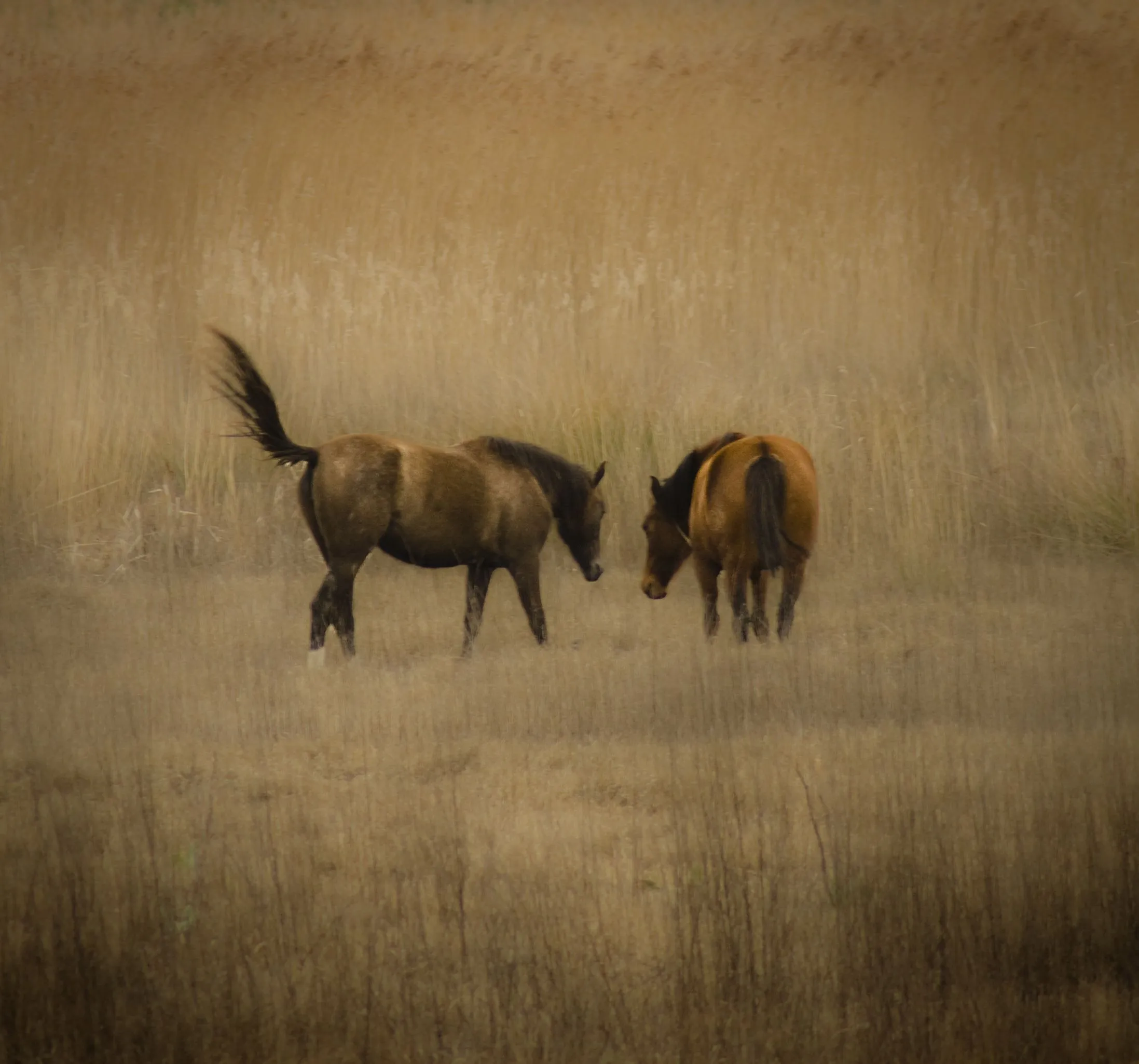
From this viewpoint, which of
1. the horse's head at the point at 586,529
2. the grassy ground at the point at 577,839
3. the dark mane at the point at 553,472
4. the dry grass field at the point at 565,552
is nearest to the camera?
the grassy ground at the point at 577,839

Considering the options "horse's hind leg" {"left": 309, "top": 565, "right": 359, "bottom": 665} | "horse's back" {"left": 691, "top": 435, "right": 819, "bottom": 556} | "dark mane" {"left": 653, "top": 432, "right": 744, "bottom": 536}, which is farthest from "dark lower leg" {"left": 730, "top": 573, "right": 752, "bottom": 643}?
"horse's hind leg" {"left": 309, "top": 565, "right": 359, "bottom": 665}

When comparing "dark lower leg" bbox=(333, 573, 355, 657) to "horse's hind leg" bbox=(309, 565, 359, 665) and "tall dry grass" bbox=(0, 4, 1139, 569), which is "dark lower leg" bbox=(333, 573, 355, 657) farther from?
"tall dry grass" bbox=(0, 4, 1139, 569)

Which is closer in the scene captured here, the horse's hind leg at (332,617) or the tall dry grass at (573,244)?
the horse's hind leg at (332,617)

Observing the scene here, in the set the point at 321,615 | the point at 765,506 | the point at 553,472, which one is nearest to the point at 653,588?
the point at 553,472

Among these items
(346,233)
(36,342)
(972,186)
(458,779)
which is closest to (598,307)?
(346,233)

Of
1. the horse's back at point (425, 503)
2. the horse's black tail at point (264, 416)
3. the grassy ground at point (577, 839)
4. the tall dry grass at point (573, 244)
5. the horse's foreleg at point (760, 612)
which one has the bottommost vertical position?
the grassy ground at point (577, 839)

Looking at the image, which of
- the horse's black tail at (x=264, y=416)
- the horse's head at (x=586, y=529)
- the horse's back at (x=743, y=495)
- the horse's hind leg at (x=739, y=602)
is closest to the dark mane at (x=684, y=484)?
the horse's back at (x=743, y=495)

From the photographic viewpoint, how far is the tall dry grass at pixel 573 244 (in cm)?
746

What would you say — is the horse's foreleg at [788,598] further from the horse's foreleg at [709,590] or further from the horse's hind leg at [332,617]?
the horse's hind leg at [332,617]

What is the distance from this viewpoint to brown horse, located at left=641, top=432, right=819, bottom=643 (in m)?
5.36

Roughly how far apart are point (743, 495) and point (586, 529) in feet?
2.15

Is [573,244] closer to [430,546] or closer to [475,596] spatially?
[475,596]

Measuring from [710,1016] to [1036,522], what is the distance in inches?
168

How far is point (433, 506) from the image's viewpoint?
5.39 meters
